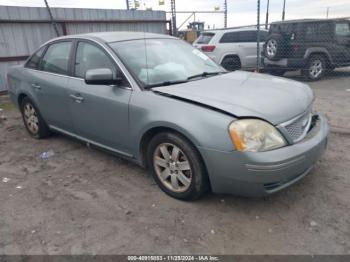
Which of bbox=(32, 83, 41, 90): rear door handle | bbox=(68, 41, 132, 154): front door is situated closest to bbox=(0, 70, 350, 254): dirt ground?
bbox=(68, 41, 132, 154): front door

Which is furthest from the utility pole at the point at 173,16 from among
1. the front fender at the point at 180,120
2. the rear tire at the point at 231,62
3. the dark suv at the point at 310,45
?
the front fender at the point at 180,120

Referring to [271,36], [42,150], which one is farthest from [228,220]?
[271,36]

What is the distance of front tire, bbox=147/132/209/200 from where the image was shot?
115 inches

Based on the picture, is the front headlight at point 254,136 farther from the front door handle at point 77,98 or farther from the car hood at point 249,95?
the front door handle at point 77,98

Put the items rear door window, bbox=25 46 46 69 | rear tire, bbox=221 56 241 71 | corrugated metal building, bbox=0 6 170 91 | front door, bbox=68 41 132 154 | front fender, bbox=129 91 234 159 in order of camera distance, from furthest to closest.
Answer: rear tire, bbox=221 56 241 71, corrugated metal building, bbox=0 6 170 91, rear door window, bbox=25 46 46 69, front door, bbox=68 41 132 154, front fender, bbox=129 91 234 159

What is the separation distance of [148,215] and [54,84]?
2293 mm

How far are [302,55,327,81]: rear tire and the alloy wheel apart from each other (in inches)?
309

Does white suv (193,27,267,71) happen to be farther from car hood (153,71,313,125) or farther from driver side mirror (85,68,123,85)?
driver side mirror (85,68,123,85)

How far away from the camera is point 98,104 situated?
364cm

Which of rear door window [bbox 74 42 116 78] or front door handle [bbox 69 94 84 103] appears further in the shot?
front door handle [bbox 69 94 84 103]

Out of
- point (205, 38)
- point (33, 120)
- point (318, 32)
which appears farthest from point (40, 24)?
point (318, 32)

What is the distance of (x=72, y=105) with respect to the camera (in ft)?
13.2

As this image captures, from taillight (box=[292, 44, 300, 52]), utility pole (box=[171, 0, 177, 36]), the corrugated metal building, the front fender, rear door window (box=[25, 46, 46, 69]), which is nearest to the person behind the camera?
the front fender

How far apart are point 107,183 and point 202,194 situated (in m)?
1.17
